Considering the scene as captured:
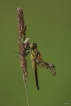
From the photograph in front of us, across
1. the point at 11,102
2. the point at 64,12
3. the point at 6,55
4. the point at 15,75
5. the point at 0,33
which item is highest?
the point at 64,12

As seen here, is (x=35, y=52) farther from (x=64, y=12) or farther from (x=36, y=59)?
(x=64, y=12)

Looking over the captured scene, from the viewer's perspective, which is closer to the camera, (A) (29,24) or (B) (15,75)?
(B) (15,75)

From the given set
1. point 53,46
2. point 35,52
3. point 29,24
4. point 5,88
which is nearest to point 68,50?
point 53,46

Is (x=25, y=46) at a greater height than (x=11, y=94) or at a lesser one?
greater

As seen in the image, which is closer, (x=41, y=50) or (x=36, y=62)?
(x=36, y=62)

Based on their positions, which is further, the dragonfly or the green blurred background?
the green blurred background

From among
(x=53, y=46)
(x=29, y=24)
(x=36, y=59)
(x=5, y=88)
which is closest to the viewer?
(x=36, y=59)

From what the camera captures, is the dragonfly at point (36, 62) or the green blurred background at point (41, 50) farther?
the green blurred background at point (41, 50)

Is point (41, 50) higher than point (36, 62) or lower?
higher
